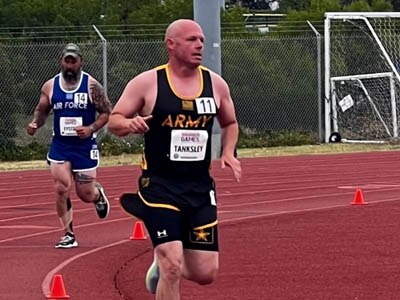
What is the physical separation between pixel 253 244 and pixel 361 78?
60.5 ft

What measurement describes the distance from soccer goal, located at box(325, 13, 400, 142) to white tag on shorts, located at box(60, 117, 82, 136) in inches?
715

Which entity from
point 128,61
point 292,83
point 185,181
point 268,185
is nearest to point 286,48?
point 292,83

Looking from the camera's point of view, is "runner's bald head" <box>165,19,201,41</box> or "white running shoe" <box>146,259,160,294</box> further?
"white running shoe" <box>146,259,160,294</box>

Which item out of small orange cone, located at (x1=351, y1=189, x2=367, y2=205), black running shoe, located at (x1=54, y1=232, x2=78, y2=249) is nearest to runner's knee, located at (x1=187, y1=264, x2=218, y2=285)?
black running shoe, located at (x1=54, y1=232, x2=78, y2=249)

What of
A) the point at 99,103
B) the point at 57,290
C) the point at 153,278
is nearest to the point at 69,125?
the point at 99,103

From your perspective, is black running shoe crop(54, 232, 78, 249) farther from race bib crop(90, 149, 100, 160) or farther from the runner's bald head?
the runner's bald head

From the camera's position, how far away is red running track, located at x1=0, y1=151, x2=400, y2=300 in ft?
32.3

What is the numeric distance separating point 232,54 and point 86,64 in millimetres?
4197

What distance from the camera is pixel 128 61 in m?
29.8

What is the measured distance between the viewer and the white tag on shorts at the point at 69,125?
41.7 ft

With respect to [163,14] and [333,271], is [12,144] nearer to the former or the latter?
[163,14]

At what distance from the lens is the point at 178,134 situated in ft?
26.1

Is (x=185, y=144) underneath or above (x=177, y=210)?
above

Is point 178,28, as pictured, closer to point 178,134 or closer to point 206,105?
point 206,105
